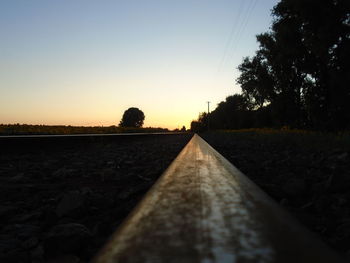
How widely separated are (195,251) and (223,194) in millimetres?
551

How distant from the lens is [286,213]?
0.86 m

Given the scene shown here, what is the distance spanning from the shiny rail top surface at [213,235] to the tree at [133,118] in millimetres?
168703

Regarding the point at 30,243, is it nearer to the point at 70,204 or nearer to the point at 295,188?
the point at 70,204

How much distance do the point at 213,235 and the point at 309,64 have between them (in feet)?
92.4

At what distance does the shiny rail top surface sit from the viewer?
59cm

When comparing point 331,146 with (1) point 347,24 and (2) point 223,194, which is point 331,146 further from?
(1) point 347,24

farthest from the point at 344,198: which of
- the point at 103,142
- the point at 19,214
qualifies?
the point at 103,142

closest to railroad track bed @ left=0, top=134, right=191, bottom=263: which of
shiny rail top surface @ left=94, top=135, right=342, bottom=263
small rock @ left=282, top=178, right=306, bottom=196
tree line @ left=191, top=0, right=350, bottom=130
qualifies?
shiny rail top surface @ left=94, top=135, right=342, bottom=263

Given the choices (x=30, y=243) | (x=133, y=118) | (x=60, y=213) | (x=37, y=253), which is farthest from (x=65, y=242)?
(x=133, y=118)

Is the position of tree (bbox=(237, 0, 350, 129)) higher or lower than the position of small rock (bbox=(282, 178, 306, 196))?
higher

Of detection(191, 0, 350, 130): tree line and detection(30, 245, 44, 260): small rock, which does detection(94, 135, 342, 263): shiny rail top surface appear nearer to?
detection(30, 245, 44, 260): small rock

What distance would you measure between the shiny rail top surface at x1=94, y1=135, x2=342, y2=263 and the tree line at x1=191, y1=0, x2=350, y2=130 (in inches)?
926

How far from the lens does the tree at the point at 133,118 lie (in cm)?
17025

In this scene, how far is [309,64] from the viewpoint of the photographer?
26.6m
